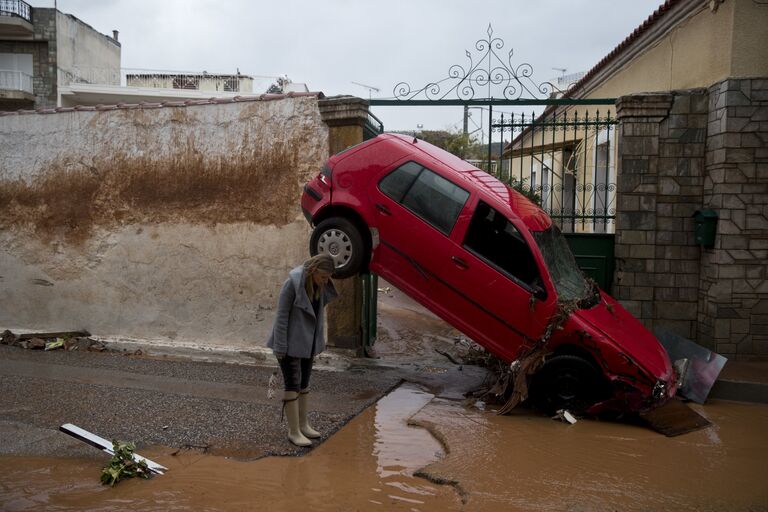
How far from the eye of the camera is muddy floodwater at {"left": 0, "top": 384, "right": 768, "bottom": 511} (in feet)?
13.8

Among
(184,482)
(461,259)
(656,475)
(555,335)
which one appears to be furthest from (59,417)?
(656,475)

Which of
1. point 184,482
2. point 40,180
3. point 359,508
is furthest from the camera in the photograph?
point 40,180

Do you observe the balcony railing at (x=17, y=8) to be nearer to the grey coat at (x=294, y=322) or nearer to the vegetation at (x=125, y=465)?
the grey coat at (x=294, y=322)

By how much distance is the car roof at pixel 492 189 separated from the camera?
20.7ft

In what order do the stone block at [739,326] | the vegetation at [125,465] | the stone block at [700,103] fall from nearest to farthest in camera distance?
the vegetation at [125,465] < the stone block at [739,326] < the stone block at [700,103]

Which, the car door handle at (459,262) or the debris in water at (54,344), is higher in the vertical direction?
the car door handle at (459,262)

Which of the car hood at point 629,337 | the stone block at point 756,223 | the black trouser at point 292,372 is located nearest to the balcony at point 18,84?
the black trouser at point 292,372

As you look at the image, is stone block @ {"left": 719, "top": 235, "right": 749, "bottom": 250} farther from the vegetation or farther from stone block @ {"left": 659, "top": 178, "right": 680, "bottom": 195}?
the vegetation

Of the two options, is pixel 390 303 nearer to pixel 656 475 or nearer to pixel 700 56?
pixel 700 56

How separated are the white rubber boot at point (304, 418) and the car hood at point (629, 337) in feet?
8.53

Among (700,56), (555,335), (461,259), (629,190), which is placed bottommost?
(555,335)

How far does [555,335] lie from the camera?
19.8 ft

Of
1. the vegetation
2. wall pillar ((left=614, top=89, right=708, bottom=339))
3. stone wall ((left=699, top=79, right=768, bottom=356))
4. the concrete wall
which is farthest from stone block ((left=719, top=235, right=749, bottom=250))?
the concrete wall

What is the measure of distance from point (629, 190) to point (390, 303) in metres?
5.20
